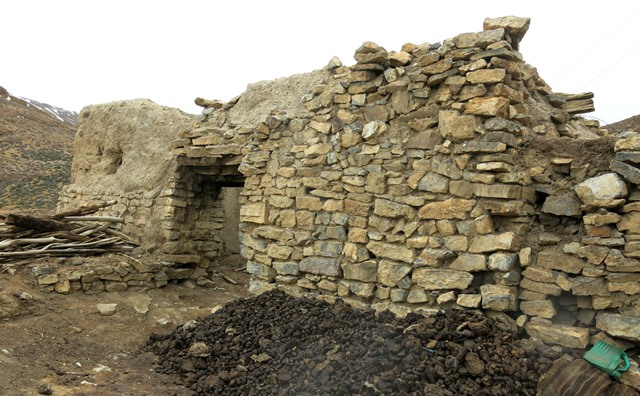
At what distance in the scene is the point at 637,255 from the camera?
3.95 meters

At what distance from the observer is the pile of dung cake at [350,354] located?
3883 millimetres

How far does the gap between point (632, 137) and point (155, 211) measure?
271 inches

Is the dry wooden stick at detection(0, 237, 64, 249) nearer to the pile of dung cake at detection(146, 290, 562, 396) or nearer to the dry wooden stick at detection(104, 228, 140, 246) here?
the dry wooden stick at detection(104, 228, 140, 246)

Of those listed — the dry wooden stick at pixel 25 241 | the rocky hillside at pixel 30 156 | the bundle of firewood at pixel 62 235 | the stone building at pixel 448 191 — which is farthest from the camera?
the rocky hillside at pixel 30 156

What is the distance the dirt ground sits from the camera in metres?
4.69

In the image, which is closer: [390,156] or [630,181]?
[630,181]

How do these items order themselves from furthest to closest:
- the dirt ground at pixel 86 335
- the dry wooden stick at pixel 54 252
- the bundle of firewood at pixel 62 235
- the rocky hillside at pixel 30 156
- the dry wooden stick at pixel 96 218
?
the rocky hillside at pixel 30 156
the dry wooden stick at pixel 96 218
the bundle of firewood at pixel 62 235
the dry wooden stick at pixel 54 252
the dirt ground at pixel 86 335

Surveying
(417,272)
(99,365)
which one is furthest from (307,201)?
(99,365)

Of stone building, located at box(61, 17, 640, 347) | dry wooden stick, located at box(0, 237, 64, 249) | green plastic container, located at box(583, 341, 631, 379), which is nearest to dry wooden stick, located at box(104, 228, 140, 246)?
dry wooden stick, located at box(0, 237, 64, 249)

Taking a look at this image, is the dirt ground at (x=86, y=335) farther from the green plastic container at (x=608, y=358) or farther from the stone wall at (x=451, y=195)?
the green plastic container at (x=608, y=358)

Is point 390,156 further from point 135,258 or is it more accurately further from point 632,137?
point 135,258

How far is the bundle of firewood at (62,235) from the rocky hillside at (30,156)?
33.2 feet

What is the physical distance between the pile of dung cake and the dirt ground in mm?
471

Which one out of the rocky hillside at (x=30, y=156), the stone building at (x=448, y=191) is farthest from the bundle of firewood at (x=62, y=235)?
the rocky hillside at (x=30, y=156)
